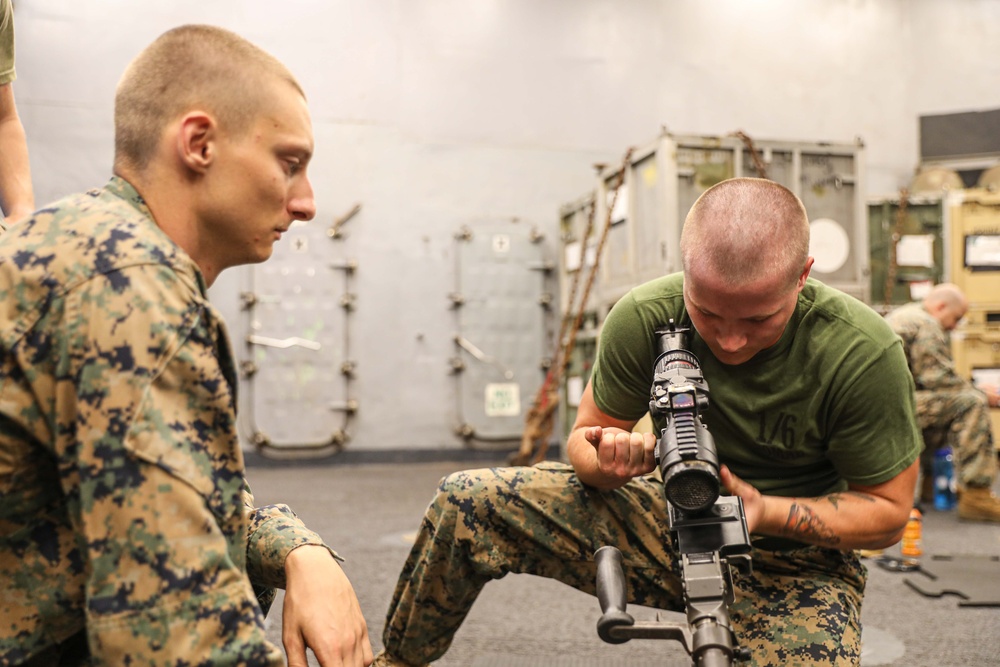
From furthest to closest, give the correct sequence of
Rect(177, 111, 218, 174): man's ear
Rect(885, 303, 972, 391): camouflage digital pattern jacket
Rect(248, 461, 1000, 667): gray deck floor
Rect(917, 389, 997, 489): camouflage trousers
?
Rect(885, 303, 972, 391): camouflage digital pattern jacket < Rect(917, 389, 997, 489): camouflage trousers < Rect(248, 461, 1000, 667): gray deck floor < Rect(177, 111, 218, 174): man's ear

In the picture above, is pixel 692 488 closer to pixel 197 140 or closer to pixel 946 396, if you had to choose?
pixel 197 140

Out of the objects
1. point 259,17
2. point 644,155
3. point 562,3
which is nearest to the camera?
point 644,155

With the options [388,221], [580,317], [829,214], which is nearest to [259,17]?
[388,221]

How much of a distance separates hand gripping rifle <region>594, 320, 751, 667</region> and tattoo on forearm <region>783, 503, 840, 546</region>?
217 millimetres

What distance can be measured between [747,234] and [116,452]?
3.48 feet

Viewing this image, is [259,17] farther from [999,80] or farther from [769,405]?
[999,80]

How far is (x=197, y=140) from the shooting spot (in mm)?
854

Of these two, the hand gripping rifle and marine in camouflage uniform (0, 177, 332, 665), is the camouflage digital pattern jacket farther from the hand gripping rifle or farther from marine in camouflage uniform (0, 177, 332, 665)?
marine in camouflage uniform (0, 177, 332, 665)

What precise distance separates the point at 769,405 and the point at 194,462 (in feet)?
3.56

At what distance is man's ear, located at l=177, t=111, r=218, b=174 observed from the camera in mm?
848

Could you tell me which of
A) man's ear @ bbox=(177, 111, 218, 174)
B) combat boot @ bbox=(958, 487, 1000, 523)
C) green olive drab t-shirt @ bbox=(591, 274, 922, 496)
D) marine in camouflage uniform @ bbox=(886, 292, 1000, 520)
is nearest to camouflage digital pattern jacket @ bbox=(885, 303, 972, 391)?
marine in camouflage uniform @ bbox=(886, 292, 1000, 520)

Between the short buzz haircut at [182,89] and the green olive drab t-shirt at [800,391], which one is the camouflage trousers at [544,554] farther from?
the short buzz haircut at [182,89]

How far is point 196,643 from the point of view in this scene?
2.34ft

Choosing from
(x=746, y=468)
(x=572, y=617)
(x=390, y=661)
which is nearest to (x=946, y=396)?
(x=572, y=617)
